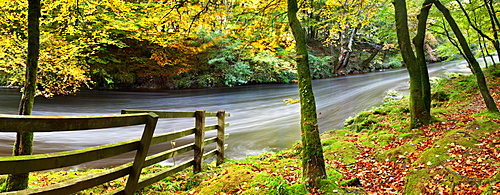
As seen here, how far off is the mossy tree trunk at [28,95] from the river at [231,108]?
140 inches

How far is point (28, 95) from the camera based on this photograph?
3203 mm

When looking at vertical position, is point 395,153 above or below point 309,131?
below

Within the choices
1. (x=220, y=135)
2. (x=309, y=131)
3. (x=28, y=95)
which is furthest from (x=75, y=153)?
(x=220, y=135)

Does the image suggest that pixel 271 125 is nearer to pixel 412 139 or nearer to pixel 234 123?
pixel 234 123

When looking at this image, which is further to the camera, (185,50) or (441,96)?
(185,50)

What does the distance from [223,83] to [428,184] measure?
2031cm

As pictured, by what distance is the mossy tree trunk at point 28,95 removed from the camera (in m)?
3.15

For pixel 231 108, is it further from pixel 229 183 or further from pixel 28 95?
pixel 28 95

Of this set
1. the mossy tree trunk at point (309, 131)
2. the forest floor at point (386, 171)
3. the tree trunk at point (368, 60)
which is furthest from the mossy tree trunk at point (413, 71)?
the tree trunk at point (368, 60)

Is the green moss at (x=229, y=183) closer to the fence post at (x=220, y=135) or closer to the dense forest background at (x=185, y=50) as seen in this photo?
the fence post at (x=220, y=135)

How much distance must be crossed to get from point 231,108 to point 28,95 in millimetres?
12374

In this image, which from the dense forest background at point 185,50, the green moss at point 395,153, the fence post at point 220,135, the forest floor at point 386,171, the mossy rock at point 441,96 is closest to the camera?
the forest floor at point 386,171

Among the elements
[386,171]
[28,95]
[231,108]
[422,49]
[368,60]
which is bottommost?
[231,108]

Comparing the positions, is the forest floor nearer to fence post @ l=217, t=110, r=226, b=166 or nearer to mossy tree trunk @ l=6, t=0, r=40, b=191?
fence post @ l=217, t=110, r=226, b=166
